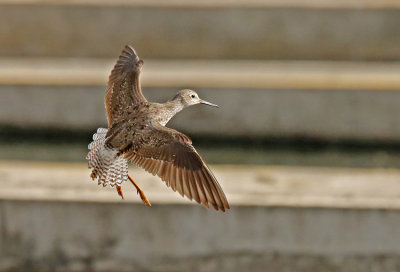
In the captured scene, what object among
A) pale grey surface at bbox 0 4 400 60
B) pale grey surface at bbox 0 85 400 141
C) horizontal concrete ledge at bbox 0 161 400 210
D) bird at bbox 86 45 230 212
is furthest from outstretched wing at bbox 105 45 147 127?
pale grey surface at bbox 0 4 400 60

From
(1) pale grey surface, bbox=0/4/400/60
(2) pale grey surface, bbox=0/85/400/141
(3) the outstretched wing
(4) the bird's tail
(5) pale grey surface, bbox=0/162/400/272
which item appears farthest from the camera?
(1) pale grey surface, bbox=0/4/400/60

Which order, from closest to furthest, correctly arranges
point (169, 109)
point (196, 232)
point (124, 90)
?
point (169, 109) < point (124, 90) < point (196, 232)

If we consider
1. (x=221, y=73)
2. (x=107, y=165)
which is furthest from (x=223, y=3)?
(x=107, y=165)

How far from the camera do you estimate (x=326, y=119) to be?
6.32m

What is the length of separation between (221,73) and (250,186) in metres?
1.57

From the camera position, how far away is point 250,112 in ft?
20.7

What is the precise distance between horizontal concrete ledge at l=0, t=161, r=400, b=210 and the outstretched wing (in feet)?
5.49

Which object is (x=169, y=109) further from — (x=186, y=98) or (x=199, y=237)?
(x=199, y=237)

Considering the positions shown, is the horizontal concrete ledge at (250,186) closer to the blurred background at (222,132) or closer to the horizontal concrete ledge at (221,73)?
the blurred background at (222,132)

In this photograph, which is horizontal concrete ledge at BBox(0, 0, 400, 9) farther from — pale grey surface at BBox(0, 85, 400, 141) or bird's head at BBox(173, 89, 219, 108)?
bird's head at BBox(173, 89, 219, 108)

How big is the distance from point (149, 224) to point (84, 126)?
150 centimetres

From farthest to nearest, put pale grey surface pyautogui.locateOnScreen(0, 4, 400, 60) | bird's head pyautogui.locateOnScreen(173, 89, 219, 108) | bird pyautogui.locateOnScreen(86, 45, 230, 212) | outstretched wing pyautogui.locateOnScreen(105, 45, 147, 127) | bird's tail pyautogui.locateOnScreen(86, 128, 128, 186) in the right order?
pale grey surface pyautogui.locateOnScreen(0, 4, 400, 60) → bird's head pyautogui.locateOnScreen(173, 89, 219, 108) → outstretched wing pyautogui.locateOnScreen(105, 45, 147, 127) → bird's tail pyautogui.locateOnScreen(86, 128, 128, 186) → bird pyautogui.locateOnScreen(86, 45, 230, 212)

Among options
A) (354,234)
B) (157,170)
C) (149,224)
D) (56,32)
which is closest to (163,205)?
(149,224)

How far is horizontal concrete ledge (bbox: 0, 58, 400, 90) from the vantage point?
639 centimetres
